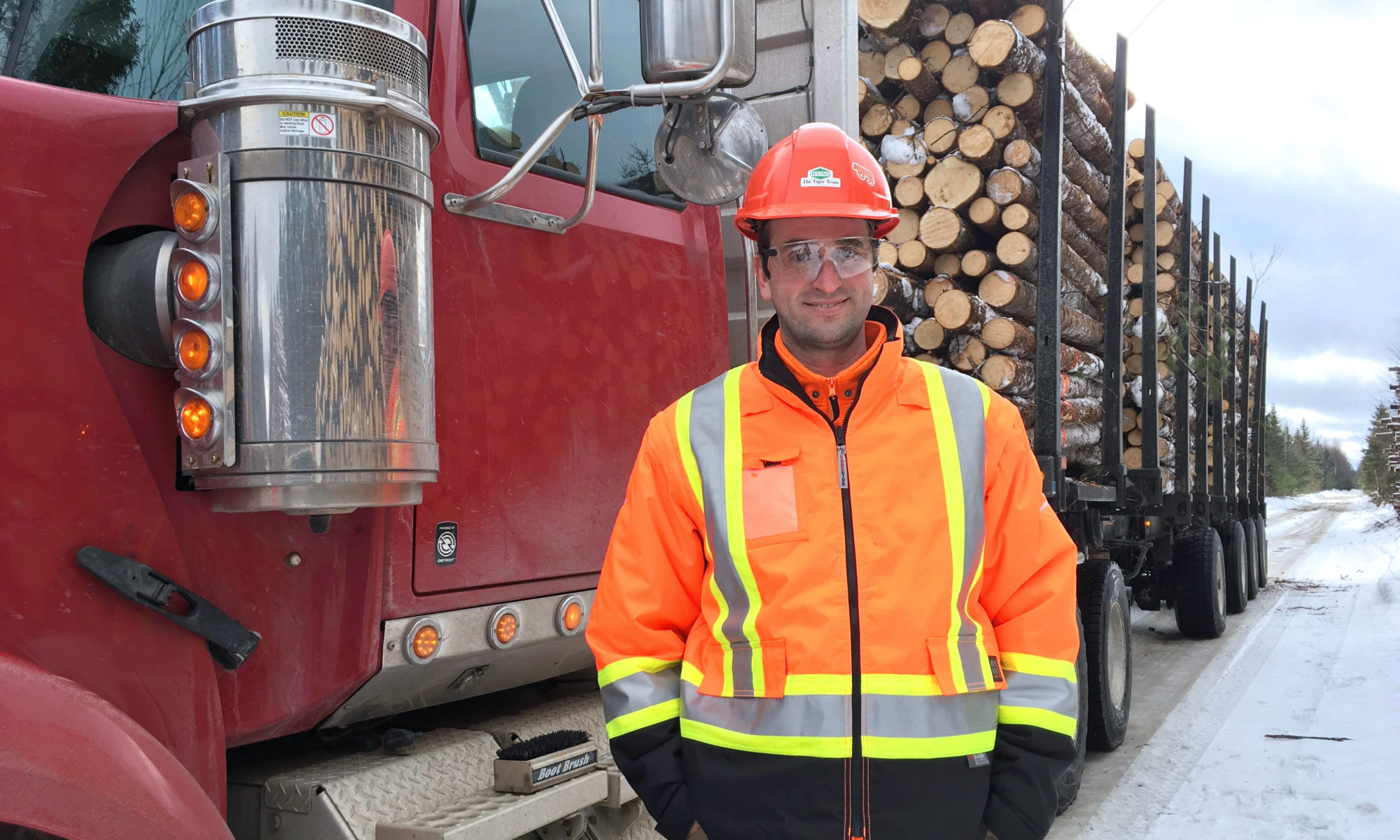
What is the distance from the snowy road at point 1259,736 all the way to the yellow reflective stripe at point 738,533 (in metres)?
3.23

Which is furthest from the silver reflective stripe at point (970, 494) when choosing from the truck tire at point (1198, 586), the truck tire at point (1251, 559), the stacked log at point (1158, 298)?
the truck tire at point (1251, 559)

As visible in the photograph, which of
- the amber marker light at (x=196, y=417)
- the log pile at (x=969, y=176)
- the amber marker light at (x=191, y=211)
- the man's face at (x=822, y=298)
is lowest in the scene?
the amber marker light at (x=196, y=417)

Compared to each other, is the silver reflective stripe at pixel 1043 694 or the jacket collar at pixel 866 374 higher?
the jacket collar at pixel 866 374

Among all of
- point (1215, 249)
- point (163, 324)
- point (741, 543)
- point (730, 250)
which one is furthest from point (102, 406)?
point (1215, 249)

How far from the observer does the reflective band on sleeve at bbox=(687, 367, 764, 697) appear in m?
1.70

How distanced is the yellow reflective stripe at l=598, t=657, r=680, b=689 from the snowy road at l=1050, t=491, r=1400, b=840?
10.6 ft

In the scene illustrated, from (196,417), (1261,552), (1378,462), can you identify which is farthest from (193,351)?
(1378,462)

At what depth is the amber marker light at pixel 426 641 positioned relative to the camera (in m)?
2.07

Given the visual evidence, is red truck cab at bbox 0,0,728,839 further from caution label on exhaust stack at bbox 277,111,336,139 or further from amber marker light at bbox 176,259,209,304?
caution label on exhaust stack at bbox 277,111,336,139

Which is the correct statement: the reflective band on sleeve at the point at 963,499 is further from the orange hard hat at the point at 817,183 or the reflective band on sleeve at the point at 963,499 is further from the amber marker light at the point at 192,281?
the amber marker light at the point at 192,281

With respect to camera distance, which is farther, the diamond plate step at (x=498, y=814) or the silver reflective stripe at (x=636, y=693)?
the diamond plate step at (x=498, y=814)

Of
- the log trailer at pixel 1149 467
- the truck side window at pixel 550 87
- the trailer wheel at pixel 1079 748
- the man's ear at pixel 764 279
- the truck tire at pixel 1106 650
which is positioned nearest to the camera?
the man's ear at pixel 764 279

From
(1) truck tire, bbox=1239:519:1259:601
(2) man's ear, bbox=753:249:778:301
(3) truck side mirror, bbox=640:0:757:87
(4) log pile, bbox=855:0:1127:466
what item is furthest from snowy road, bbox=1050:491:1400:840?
(3) truck side mirror, bbox=640:0:757:87

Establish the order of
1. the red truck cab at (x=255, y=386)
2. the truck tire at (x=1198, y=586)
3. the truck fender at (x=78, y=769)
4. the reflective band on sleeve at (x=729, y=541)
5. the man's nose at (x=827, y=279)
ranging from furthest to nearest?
the truck tire at (x=1198, y=586) < the man's nose at (x=827, y=279) < the reflective band on sleeve at (x=729, y=541) < the red truck cab at (x=255, y=386) < the truck fender at (x=78, y=769)
